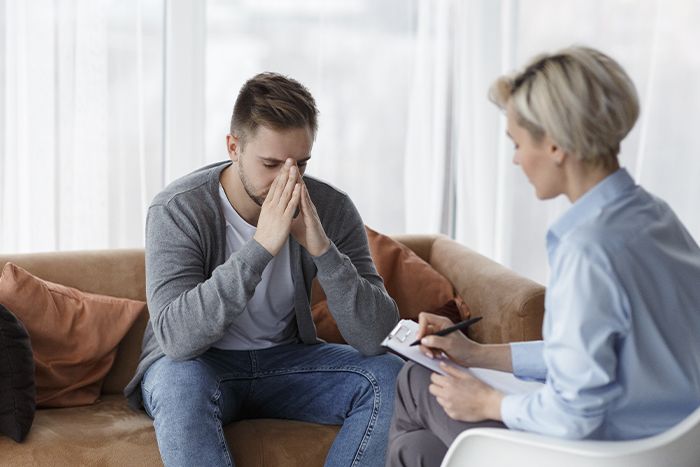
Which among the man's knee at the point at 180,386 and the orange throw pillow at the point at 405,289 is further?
the orange throw pillow at the point at 405,289

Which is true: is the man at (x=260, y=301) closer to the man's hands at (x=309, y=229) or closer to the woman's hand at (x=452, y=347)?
the man's hands at (x=309, y=229)

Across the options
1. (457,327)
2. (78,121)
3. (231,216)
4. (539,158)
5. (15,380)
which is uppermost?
(539,158)

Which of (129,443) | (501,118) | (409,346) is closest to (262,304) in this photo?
(129,443)

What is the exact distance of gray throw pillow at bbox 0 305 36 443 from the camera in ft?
7.23

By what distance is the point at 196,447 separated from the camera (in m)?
2.08

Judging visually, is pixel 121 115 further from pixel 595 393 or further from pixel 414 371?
pixel 595 393

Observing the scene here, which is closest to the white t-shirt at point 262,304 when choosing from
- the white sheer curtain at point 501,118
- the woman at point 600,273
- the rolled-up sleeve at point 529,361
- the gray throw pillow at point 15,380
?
the gray throw pillow at point 15,380

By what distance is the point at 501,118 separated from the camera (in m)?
Answer: 3.87

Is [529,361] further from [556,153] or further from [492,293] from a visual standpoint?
[492,293]

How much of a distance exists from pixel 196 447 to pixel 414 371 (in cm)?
50

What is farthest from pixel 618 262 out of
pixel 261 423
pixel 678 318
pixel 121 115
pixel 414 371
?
pixel 121 115

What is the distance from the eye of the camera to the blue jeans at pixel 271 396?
2.11m

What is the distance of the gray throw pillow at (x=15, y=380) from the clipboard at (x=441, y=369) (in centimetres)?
88

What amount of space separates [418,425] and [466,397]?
26cm
